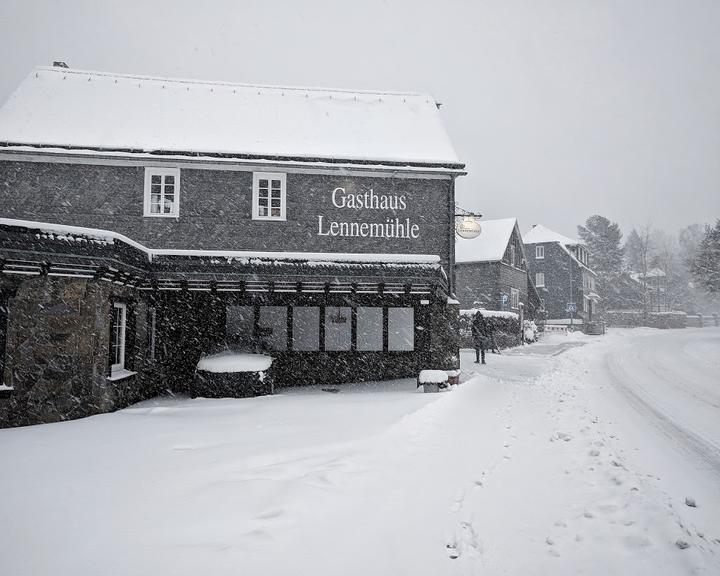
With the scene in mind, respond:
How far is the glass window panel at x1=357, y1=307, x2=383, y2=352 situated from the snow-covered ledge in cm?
631

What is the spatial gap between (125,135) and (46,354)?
8.14 meters

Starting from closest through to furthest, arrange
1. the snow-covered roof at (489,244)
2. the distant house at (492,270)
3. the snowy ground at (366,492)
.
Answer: the snowy ground at (366,492)
the distant house at (492,270)
the snow-covered roof at (489,244)

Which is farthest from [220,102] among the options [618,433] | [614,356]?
[614,356]

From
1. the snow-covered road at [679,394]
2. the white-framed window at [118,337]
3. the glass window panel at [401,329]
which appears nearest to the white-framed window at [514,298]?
the snow-covered road at [679,394]

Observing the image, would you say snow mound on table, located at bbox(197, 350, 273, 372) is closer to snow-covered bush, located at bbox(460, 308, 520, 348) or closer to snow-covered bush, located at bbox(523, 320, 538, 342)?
snow-covered bush, located at bbox(460, 308, 520, 348)

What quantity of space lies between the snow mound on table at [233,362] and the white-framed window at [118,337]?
5.69 ft

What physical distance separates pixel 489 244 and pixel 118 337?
28398 mm

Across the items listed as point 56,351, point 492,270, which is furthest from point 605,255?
point 56,351

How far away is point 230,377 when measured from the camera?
11.4 meters

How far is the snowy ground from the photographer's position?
12.6ft

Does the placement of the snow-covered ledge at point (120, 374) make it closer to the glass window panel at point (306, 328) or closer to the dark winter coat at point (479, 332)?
the glass window panel at point (306, 328)

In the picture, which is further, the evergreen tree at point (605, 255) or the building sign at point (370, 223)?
the evergreen tree at point (605, 255)

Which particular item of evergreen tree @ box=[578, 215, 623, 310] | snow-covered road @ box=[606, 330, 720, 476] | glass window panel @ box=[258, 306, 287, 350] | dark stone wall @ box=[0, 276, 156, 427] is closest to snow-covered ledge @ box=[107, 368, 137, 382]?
dark stone wall @ box=[0, 276, 156, 427]

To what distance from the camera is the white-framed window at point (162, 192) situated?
45.9 feet
